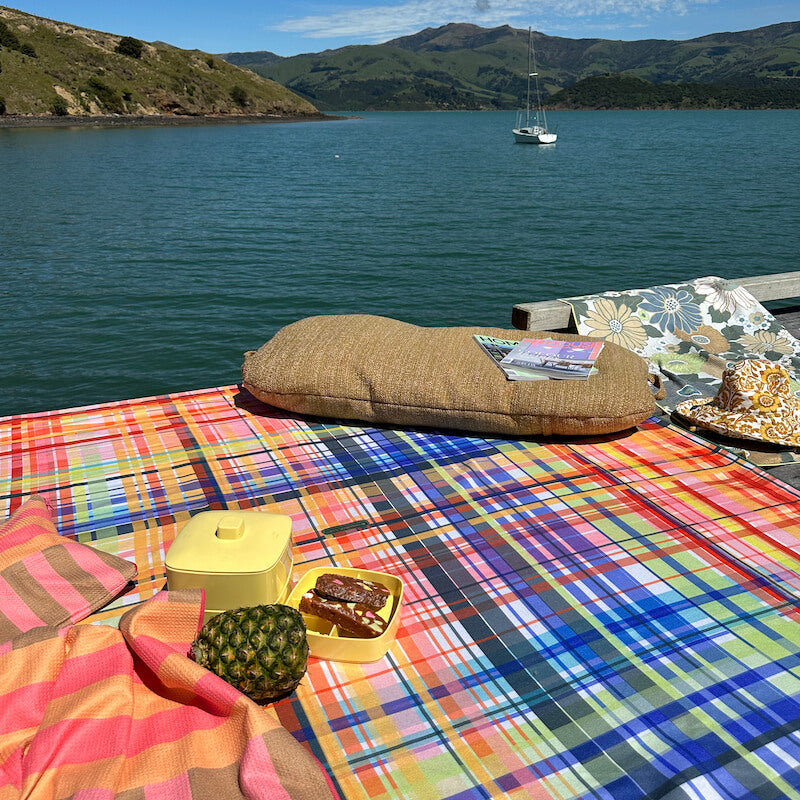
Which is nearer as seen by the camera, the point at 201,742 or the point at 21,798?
the point at 21,798

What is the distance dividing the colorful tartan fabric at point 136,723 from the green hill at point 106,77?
69181 millimetres

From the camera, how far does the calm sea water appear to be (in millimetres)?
9820

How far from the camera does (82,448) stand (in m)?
3.00

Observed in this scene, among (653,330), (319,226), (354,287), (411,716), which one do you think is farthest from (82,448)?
(319,226)

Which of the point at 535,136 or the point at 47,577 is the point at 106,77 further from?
the point at 47,577

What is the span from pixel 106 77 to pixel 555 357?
266 feet

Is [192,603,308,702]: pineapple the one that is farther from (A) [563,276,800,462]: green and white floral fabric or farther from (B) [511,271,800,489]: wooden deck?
Result: (A) [563,276,800,462]: green and white floral fabric

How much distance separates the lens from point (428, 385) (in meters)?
3.12

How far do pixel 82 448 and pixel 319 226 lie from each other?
16430 mm

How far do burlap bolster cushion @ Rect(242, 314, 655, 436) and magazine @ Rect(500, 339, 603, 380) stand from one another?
0.17 feet

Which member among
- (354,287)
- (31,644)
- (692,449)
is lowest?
(354,287)

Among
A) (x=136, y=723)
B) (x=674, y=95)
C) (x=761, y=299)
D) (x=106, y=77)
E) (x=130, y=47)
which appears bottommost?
(x=761, y=299)

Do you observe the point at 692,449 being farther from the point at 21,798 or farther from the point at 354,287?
the point at 354,287

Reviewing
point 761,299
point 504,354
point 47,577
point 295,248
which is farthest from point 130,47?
point 47,577
